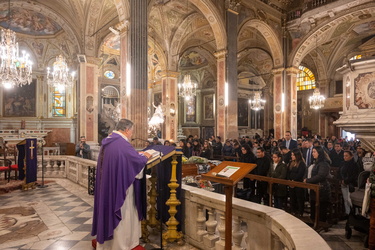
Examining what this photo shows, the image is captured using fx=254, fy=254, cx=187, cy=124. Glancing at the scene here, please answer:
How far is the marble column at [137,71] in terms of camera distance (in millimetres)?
9227

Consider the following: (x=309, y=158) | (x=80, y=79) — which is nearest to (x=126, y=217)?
(x=309, y=158)

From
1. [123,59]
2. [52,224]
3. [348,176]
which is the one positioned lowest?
[52,224]

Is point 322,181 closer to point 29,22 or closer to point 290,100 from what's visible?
point 290,100

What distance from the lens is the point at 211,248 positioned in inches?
127

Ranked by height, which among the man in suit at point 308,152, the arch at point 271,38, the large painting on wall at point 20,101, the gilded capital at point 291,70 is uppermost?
the arch at point 271,38

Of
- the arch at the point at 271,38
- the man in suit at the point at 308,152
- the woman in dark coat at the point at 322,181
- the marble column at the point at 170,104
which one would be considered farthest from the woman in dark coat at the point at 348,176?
the marble column at the point at 170,104

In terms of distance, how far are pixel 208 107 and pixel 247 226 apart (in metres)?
22.4

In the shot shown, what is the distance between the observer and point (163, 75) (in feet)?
57.2

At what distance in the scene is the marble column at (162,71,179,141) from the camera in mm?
16906

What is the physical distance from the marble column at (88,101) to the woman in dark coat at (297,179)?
35.8ft

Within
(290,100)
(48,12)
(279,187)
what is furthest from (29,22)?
(279,187)

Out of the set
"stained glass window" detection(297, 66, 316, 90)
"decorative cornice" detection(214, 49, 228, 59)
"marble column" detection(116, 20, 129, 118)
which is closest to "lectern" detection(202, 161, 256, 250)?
"marble column" detection(116, 20, 129, 118)

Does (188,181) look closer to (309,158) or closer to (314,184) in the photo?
(314,184)

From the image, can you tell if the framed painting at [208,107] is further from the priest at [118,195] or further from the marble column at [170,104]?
the priest at [118,195]
